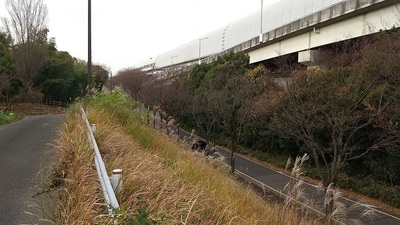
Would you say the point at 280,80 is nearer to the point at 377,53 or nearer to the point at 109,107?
the point at 377,53

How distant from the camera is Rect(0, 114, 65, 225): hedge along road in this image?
13.9 ft

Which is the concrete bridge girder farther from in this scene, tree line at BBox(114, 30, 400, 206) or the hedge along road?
the hedge along road

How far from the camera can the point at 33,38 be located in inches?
1609

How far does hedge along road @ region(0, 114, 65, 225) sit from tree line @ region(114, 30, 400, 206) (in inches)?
397

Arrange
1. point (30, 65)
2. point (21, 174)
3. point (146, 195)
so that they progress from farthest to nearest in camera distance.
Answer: point (30, 65) → point (21, 174) → point (146, 195)

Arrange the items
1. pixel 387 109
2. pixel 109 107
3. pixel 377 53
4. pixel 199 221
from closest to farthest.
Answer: pixel 199 221
pixel 109 107
pixel 377 53
pixel 387 109

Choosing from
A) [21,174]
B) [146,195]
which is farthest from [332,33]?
[146,195]

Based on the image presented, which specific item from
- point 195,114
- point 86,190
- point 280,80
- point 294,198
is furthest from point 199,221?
point 195,114

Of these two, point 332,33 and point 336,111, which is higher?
point 332,33

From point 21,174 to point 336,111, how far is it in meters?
13.1

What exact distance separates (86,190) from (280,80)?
24.9 m

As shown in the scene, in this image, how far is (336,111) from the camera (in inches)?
600

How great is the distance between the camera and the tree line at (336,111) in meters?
14.2

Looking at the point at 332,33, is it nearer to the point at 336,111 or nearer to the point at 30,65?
the point at 336,111
